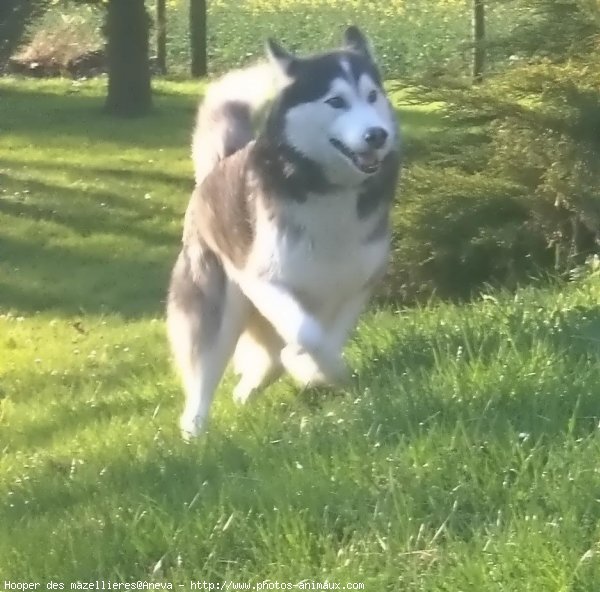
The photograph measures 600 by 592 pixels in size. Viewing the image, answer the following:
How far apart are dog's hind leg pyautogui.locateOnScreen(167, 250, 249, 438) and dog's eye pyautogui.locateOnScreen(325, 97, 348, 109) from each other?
0.95 m

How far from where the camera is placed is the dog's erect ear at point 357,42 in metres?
4.89

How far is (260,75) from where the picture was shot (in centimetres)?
506

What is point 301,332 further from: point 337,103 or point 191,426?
point 337,103

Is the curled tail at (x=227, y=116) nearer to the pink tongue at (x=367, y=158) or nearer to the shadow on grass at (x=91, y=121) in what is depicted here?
the pink tongue at (x=367, y=158)

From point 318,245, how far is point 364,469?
4.61 feet

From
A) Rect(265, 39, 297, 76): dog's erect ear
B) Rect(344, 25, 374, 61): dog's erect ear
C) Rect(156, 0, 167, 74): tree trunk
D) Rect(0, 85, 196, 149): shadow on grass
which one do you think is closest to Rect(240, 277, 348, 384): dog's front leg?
Rect(265, 39, 297, 76): dog's erect ear

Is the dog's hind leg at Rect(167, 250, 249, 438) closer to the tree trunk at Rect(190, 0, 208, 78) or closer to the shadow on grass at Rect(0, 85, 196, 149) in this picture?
the shadow on grass at Rect(0, 85, 196, 149)

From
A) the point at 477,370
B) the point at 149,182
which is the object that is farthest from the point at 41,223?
the point at 477,370

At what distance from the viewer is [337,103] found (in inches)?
179

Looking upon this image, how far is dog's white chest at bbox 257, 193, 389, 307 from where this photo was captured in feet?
15.1

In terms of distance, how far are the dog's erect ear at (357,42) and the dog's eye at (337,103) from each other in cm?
41

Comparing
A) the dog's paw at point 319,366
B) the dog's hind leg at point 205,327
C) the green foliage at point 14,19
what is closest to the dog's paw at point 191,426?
the dog's hind leg at point 205,327

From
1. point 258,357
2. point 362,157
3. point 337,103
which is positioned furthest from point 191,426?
point 337,103

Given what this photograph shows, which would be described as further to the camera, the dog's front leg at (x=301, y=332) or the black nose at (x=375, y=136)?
the dog's front leg at (x=301, y=332)
